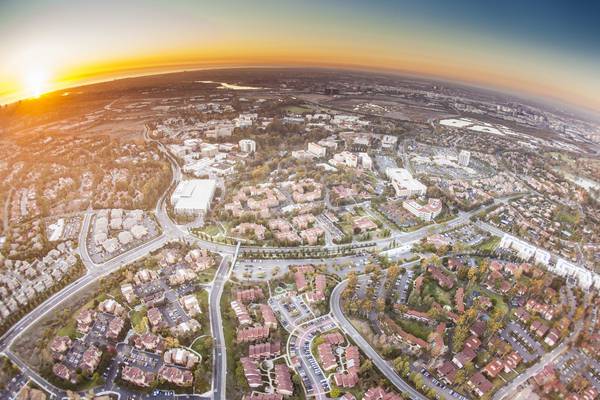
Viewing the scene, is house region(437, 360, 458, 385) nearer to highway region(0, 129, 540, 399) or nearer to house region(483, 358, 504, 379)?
house region(483, 358, 504, 379)

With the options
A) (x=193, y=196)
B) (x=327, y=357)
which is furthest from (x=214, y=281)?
(x=193, y=196)

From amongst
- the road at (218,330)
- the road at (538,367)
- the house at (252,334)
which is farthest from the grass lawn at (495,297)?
the road at (218,330)

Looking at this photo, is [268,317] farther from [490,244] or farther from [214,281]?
[490,244]

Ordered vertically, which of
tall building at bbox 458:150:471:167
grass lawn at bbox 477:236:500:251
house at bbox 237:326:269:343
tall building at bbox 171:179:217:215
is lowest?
house at bbox 237:326:269:343

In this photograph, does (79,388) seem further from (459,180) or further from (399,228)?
(459,180)

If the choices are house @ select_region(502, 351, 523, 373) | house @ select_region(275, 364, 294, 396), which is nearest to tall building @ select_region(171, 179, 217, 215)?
house @ select_region(275, 364, 294, 396)

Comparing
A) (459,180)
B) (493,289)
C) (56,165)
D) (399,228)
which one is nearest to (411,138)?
(459,180)

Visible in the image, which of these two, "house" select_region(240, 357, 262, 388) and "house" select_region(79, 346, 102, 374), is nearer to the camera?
"house" select_region(240, 357, 262, 388)
